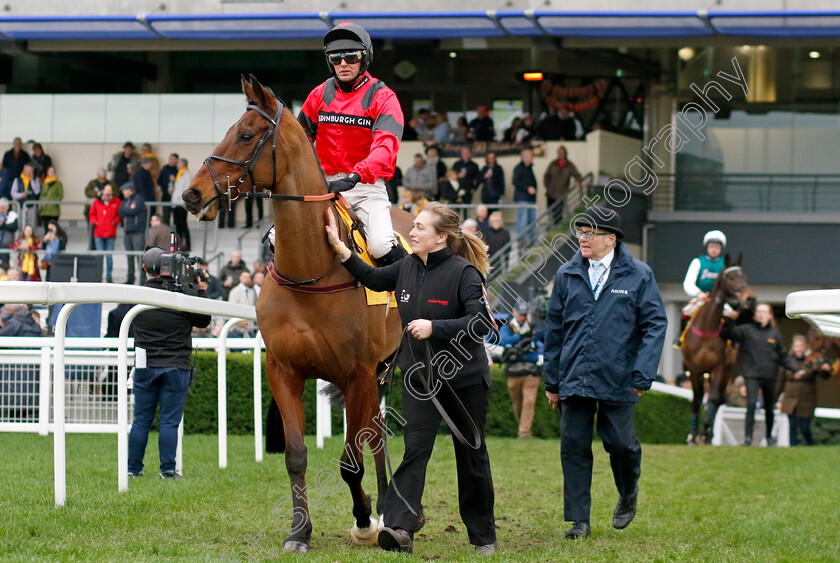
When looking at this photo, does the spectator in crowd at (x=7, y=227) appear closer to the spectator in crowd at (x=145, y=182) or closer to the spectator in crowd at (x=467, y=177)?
the spectator in crowd at (x=145, y=182)

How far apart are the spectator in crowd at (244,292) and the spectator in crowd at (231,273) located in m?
0.92

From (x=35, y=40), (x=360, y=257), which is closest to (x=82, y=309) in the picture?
(x=360, y=257)

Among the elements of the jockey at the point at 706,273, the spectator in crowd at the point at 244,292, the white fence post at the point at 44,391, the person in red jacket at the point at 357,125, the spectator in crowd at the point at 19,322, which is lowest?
the white fence post at the point at 44,391

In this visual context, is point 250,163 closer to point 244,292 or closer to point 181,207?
point 244,292

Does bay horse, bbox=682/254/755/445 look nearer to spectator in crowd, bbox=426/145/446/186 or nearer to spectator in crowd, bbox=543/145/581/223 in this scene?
spectator in crowd, bbox=543/145/581/223

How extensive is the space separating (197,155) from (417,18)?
15.7ft

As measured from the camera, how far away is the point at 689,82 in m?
22.4

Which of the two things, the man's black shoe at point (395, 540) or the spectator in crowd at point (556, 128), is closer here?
the man's black shoe at point (395, 540)

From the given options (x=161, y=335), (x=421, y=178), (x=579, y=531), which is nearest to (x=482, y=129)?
(x=421, y=178)

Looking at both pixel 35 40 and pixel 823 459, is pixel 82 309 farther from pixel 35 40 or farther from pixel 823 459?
pixel 35 40

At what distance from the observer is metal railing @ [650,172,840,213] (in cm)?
2141

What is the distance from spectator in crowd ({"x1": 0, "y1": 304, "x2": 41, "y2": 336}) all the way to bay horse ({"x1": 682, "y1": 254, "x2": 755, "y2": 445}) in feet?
Answer: 25.1

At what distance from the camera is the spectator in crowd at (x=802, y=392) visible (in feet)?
46.4

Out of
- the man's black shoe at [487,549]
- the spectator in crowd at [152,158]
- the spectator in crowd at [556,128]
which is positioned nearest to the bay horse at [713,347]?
the spectator in crowd at [556,128]
